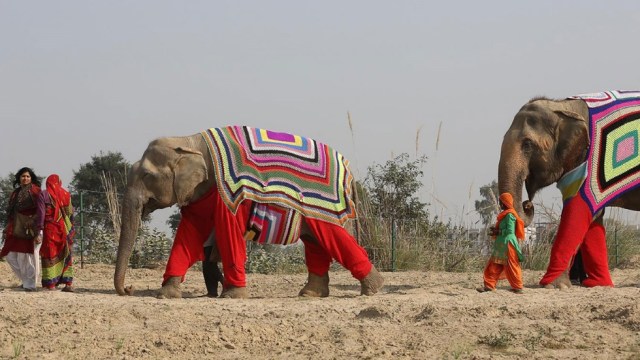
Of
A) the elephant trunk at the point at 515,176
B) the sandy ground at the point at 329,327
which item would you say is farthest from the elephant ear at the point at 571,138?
the sandy ground at the point at 329,327

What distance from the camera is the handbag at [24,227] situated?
39.7 feet

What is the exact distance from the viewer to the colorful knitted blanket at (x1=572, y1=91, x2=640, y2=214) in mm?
11625

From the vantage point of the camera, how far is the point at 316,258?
11625 millimetres

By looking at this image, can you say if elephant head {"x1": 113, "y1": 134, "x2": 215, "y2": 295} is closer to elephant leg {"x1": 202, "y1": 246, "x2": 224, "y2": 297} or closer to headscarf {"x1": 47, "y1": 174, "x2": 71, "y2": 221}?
elephant leg {"x1": 202, "y1": 246, "x2": 224, "y2": 297}

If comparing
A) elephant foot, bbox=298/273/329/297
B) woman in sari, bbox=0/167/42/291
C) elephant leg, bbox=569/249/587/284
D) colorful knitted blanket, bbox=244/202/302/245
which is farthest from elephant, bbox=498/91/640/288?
woman in sari, bbox=0/167/42/291

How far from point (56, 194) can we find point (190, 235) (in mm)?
2042

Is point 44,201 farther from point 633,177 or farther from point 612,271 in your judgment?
point 612,271

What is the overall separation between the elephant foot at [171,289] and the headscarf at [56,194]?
1.95m

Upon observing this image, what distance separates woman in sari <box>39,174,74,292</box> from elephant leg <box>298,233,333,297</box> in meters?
2.78

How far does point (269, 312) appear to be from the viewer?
30.4ft

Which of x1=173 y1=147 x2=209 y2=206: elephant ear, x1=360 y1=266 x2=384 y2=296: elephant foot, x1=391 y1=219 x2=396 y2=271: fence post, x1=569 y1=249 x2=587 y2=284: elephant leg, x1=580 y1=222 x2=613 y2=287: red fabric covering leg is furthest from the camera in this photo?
x1=391 y1=219 x2=396 y2=271: fence post

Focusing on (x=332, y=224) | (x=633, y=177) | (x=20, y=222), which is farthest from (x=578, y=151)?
(x=20, y=222)

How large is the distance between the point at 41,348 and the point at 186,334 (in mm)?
1083

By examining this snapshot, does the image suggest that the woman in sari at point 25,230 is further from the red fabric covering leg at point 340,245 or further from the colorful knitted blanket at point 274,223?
the red fabric covering leg at point 340,245
